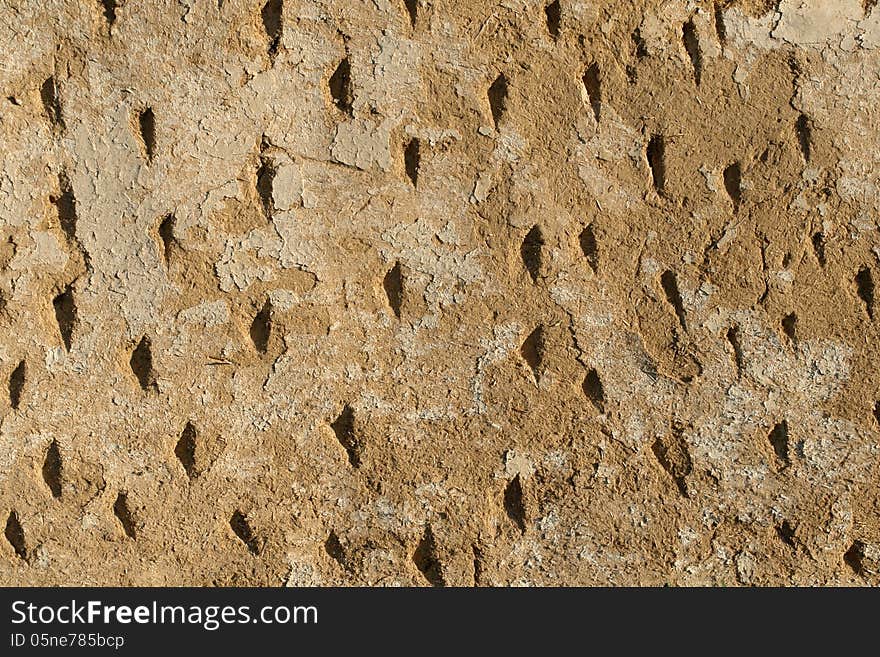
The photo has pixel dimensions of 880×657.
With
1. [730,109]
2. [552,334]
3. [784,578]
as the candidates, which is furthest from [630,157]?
[784,578]

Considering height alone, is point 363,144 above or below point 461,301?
above

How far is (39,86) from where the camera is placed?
2.07m

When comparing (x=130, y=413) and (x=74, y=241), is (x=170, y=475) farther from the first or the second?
(x=74, y=241)

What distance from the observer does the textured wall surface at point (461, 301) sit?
2.07 meters

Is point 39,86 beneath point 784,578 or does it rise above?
above

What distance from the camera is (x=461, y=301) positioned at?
209 cm

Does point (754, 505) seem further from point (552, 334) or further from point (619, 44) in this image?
point (619, 44)

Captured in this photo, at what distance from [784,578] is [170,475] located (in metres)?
1.24

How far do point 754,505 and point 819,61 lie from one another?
0.89 m

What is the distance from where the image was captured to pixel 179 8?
2.08 metres

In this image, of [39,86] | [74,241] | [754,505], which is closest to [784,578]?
[754,505]

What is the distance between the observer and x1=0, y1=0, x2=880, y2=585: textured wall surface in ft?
6.81

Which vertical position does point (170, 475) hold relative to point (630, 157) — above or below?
below

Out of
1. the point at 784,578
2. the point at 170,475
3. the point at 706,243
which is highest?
the point at 706,243
